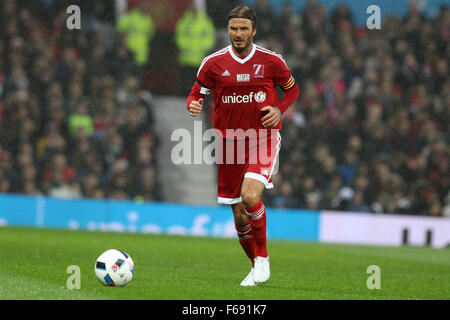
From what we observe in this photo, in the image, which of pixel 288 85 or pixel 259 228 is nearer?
pixel 259 228

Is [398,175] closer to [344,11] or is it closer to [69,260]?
[344,11]

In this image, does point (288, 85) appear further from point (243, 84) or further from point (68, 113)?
point (68, 113)

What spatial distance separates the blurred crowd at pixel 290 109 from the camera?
17109mm

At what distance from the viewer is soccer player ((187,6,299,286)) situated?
7.82m

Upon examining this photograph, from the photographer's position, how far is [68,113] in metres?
17.8

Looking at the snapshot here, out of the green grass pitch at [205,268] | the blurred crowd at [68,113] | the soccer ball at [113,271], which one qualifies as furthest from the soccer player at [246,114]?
the blurred crowd at [68,113]

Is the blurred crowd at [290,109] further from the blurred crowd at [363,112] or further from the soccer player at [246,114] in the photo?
the soccer player at [246,114]

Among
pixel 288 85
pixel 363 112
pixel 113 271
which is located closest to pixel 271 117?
pixel 288 85

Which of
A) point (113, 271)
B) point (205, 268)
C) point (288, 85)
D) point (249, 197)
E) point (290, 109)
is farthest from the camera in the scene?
point (290, 109)

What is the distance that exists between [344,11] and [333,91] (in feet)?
7.37

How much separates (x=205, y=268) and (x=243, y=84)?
8.74ft

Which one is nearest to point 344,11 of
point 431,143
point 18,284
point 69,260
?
point 431,143

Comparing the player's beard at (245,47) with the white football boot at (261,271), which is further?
the player's beard at (245,47)

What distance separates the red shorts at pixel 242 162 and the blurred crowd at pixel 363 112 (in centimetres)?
939
